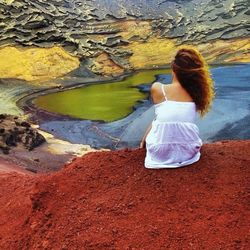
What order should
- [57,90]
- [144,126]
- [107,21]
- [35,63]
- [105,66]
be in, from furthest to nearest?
[107,21] → [105,66] → [35,63] → [57,90] → [144,126]

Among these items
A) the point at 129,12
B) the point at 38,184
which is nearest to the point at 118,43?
the point at 129,12

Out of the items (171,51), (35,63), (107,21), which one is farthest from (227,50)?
(35,63)

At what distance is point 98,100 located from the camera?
78.0 feet

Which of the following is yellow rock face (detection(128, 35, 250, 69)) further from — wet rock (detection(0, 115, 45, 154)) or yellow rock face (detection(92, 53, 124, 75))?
wet rock (detection(0, 115, 45, 154))

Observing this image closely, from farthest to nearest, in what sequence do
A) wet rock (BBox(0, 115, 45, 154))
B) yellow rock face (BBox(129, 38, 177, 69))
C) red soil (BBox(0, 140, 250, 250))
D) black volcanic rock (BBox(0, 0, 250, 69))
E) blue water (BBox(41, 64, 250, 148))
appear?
yellow rock face (BBox(129, 38, 177, 69)) → black volcanic rock (BBox(0, 0, 250, 69)) → blue water (BBox(41, 64, 250, 148)) → wet rock (BBox(0, 115, 45, 154)) → red soil (BBox(0, 140, 250, 250))

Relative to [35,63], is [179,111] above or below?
above

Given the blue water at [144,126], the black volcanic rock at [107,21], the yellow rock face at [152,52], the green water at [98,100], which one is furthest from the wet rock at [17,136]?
the yellow rock face at [152,52]

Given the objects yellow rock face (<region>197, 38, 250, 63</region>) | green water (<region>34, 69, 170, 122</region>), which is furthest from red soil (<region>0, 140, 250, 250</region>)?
yellow rock face (<region>197, 38, 250, 63</region>)

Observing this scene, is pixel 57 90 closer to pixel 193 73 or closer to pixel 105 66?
pixel 105 66

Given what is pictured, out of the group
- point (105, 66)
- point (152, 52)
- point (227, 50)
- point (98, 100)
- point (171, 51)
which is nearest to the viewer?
point (98, 100)

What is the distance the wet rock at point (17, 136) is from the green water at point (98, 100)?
437 centimetres

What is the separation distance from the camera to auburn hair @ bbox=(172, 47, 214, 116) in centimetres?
478

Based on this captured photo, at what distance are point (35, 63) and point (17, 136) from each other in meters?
17.9

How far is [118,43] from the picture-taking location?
3881 centimetres
